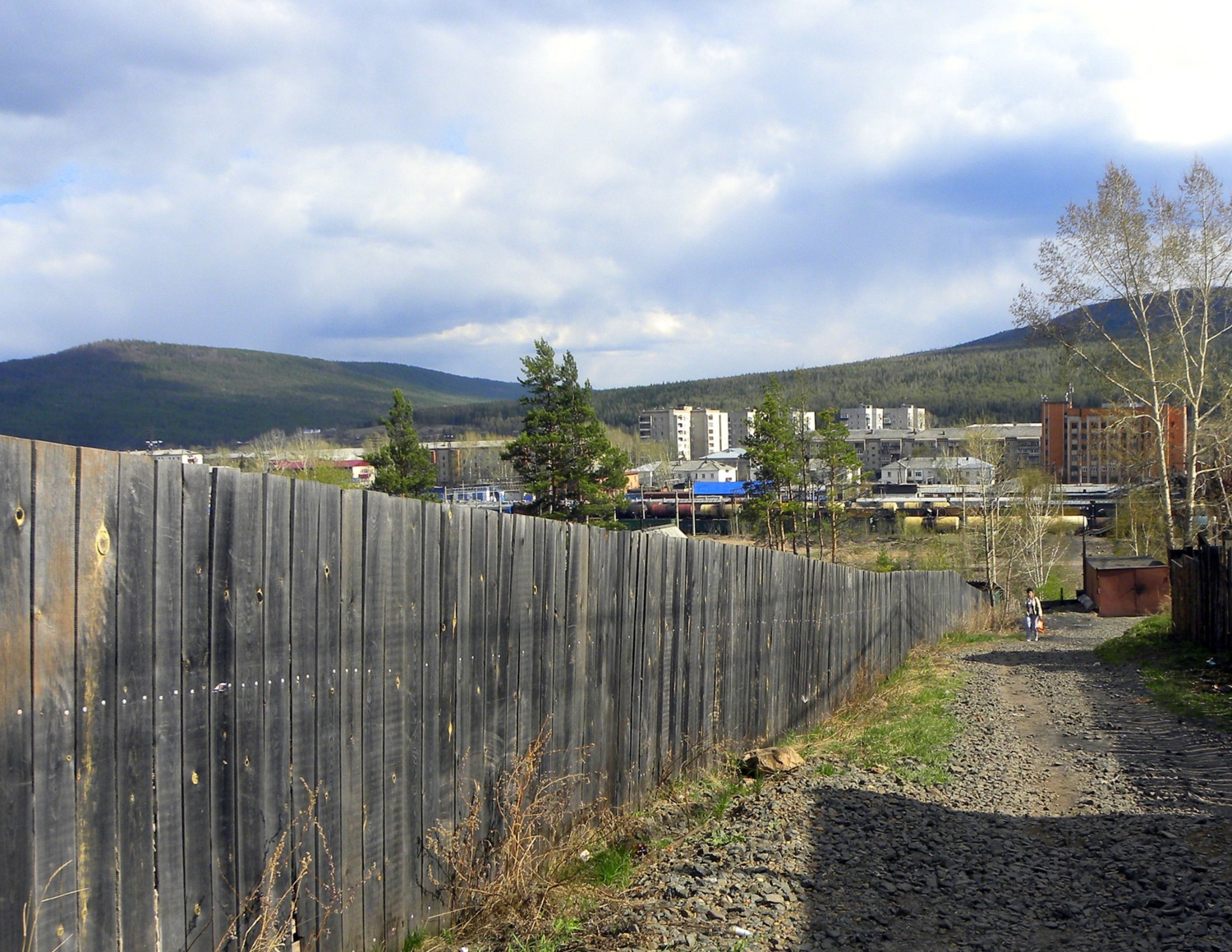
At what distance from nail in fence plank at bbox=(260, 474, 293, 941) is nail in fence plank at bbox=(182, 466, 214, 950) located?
0.26 metres

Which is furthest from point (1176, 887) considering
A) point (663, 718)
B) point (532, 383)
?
point (532, 383)

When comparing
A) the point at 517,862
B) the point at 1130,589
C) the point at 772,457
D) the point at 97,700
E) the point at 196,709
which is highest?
the point at 772,457

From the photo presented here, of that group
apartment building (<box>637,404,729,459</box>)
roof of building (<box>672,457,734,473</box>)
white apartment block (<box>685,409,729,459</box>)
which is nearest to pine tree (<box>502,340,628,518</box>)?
roof of building (<box>672,457,734,473</box>)

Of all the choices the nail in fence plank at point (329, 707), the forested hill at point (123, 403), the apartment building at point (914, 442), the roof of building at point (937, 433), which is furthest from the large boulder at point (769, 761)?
the roof of building at point (937, 433)

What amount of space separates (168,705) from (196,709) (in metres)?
0.12

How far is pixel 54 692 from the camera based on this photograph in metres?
2.70

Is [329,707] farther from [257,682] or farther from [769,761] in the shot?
[769,761]

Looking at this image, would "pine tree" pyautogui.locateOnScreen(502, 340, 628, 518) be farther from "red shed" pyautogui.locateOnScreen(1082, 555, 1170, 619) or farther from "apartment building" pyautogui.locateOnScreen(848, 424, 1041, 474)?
"apartment building" pyautogui.locateOnScreen(848, 424, 1041, 474)

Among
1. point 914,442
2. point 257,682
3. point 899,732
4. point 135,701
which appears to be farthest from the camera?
point 914,442

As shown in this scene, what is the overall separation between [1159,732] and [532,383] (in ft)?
136

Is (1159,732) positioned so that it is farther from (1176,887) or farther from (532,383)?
(532,383)

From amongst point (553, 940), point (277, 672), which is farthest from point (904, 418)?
point (277, 672)

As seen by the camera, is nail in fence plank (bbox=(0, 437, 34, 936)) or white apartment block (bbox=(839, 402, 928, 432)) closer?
nail in fence plank (bbox=(0, 437, 34, 936))

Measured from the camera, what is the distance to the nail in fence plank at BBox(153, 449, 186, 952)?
2992mm
